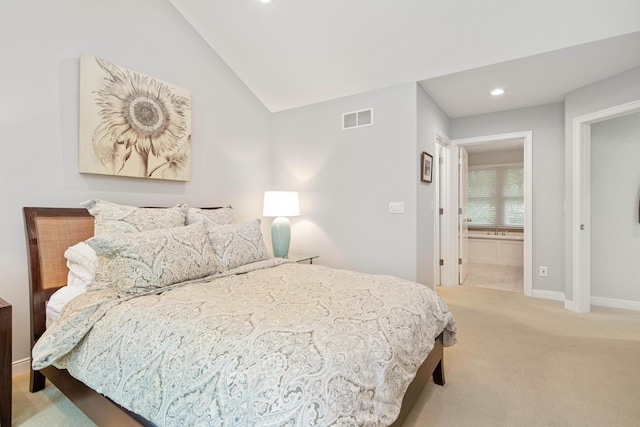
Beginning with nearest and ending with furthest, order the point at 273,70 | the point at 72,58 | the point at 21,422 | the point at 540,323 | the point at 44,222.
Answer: the point at 21,422 → the point at 44,222 → the point at 72,58 → the point at 540,323 → the point at 273,70

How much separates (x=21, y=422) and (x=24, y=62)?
84.6 inches

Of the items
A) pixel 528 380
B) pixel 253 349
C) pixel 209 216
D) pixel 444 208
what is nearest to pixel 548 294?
pixel 444 208

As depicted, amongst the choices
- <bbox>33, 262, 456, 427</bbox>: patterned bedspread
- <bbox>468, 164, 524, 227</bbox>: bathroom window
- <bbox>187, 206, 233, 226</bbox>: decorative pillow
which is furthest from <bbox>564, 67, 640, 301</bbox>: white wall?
<bbox>187, 206, 233, 226</bbox>: decorative pillow

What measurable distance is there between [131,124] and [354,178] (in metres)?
2.13

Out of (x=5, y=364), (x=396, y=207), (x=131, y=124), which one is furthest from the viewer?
(x=396, y=207)

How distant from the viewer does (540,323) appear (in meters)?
3.00

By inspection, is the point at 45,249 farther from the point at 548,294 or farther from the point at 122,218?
the point at 548,294

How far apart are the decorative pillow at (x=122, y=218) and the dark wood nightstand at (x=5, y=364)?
0.57 metres

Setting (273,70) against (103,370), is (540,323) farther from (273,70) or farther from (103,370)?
(273,70)

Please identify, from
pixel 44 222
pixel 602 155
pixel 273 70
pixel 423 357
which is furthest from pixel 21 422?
pixel 602 155

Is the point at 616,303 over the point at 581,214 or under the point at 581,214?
under

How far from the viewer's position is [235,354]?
104 centimetres

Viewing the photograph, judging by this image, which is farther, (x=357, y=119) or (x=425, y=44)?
(x=357, y=119)

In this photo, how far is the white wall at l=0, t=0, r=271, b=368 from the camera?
201cm
